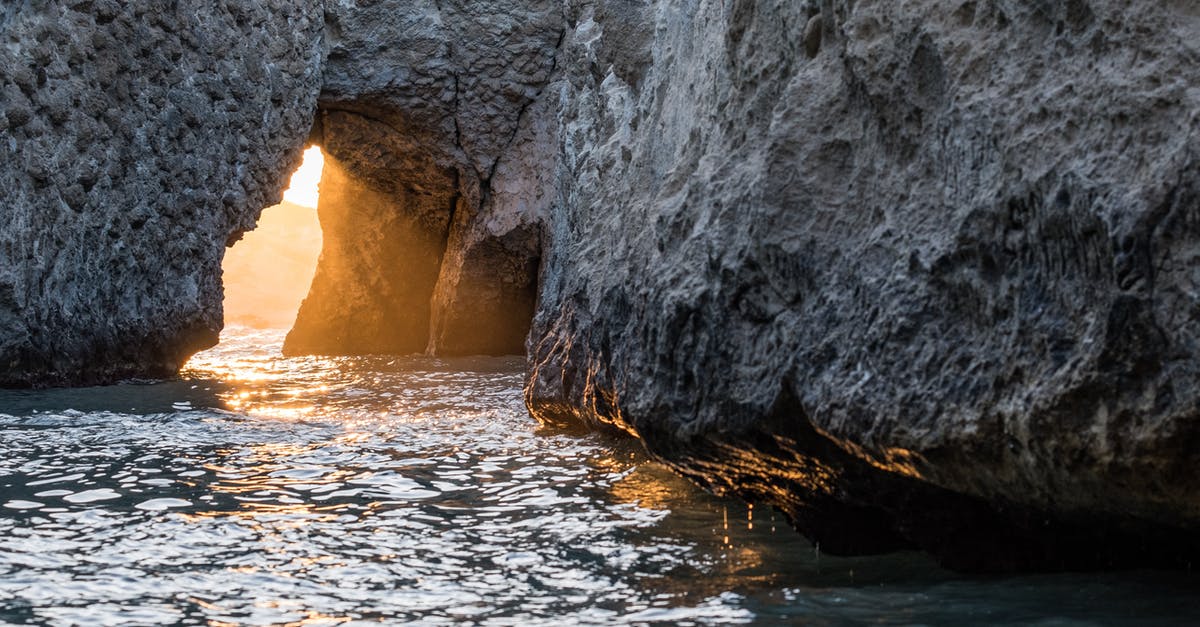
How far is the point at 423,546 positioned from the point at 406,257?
1181 centimetres

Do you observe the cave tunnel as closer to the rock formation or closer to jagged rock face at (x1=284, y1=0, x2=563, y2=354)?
jagged rock face at (x1=284, y1=0, x2=563, y2=354)

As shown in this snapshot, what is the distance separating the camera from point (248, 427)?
548 centimetres

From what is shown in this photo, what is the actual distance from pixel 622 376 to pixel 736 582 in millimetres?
1022

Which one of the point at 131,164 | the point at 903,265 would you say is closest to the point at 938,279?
the point at 903,265

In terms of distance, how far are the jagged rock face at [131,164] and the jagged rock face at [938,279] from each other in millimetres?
4709

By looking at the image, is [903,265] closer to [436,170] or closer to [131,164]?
[131,164]

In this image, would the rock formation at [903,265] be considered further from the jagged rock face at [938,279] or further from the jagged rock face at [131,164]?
the jagged rock face at [131,164]

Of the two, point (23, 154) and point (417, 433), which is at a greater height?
point (23, 154)

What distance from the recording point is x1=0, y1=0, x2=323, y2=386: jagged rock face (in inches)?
267

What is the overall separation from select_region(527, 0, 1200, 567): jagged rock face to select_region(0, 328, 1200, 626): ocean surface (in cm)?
16

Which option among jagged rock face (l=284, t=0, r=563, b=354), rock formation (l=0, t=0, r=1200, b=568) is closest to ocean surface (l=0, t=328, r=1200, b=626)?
rock formation (l=0, t=0, r=1200, b=568)

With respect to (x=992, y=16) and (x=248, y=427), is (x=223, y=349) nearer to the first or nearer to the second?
(x=248, y=427)

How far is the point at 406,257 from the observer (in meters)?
14.5

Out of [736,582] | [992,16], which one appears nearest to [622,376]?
[736,582]
